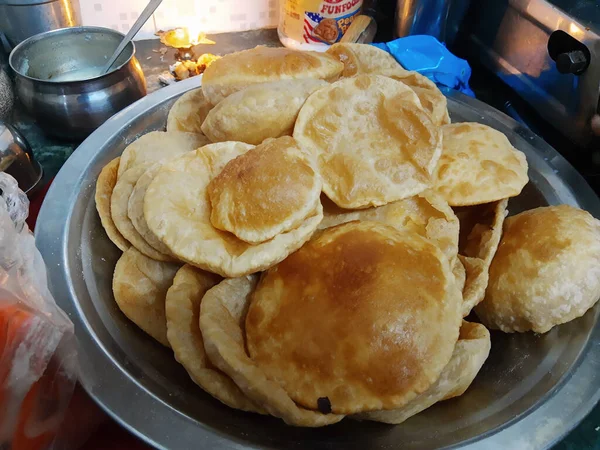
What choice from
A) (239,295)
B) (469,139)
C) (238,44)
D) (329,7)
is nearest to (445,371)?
(239,295)

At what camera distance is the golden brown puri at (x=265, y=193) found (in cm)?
95

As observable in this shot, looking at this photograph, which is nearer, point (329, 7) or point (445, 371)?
point (445, 371)

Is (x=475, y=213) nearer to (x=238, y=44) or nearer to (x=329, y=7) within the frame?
(x=329, y=7)

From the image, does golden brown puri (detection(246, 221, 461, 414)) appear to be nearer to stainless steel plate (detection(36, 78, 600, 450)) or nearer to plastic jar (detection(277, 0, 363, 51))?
stainless steel plate (detection(36, 78, 600, 450))

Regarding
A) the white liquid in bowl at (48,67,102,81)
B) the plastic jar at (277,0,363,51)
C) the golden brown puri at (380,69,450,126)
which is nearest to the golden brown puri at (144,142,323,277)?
the golden brown puri at (380,69,450,126)

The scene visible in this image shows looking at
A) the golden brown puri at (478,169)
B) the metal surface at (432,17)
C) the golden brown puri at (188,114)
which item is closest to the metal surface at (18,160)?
the golden brown puri at (188,114)

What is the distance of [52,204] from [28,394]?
50 centimetres

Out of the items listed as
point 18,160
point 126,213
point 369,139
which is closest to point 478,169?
point 369,139

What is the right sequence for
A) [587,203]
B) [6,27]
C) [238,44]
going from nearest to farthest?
[587,203]
[6,27]
[238,44]

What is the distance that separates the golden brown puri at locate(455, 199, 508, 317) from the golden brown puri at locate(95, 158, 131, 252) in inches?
30.9

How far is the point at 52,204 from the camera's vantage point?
114cm

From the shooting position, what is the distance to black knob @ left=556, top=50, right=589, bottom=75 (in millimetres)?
1396

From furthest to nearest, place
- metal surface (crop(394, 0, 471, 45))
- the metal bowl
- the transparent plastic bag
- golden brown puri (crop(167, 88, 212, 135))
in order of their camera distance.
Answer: metal surface (crop(394, 0, 471, 45))
the metal bowl
golden brown puri (crop(167, 88, 212, 135))
the transparent plastic bag

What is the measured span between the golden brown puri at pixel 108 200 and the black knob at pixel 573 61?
1.31 m
